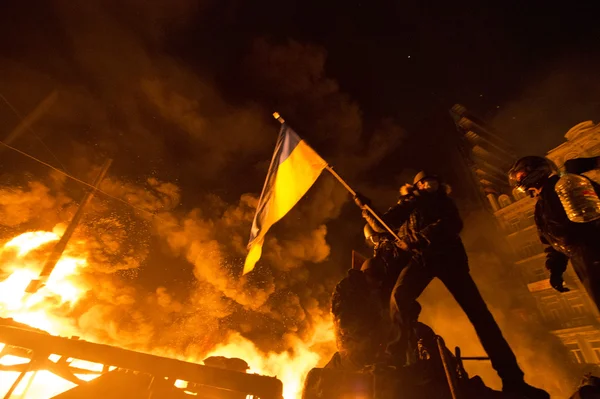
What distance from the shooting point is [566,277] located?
2736cm

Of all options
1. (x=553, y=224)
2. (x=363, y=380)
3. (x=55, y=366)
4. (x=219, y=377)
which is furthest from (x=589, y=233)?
(x=55, y=366)

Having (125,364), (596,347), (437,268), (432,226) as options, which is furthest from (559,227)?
(596,347)

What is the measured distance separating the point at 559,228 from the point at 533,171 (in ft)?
2.71

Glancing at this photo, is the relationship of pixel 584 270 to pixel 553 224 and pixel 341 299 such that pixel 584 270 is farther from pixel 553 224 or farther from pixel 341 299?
pixel 341 299

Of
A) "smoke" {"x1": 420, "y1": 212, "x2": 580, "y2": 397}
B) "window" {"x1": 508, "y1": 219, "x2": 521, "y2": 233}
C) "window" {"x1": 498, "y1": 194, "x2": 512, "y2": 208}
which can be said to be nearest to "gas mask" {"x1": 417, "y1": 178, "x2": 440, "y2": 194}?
"smoke" {"x1": 420, "y1": 212, "x2": 580, "y2": 397}

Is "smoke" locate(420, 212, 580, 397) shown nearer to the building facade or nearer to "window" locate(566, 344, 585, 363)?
"window" locate(566, 344, 585, 363)

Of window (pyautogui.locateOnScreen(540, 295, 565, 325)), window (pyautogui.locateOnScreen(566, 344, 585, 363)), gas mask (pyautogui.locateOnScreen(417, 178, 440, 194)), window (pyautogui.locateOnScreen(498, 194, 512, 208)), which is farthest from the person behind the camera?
Answer: window (pyautogui.locateOnScreen(498, 194, 512, 208))

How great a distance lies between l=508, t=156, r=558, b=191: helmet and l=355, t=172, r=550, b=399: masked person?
123cm

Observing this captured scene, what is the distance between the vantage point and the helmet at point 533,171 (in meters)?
3.97

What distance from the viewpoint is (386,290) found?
5.78 meters

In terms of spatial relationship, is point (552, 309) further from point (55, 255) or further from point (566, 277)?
point (55, 255)

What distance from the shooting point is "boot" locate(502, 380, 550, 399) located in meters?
3.64

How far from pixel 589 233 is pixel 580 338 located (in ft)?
111

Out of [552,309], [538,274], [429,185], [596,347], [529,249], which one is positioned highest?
[529,249]
